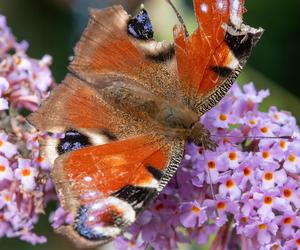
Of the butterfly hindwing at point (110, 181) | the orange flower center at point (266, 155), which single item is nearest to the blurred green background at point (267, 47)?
the orange flower center at point (266, 155)

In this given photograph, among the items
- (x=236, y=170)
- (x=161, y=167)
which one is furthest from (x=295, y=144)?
(x=161, y=167)

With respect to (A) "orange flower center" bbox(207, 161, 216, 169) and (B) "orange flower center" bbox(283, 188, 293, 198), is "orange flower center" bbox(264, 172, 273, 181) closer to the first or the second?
(B) "orange flower center" bbox(283, 188, 293, 198)

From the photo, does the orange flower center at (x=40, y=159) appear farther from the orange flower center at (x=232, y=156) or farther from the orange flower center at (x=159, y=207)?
the orange flower center at (x=232, y=156)

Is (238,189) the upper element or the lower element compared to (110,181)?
upper

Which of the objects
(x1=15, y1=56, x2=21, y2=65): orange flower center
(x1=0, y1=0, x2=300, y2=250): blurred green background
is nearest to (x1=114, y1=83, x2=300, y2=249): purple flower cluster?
(x1=15, y1=56, x2=21, y2=65): orange flower center

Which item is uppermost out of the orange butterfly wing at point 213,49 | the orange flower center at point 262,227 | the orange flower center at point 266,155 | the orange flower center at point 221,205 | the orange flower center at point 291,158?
the orange butterfly wing at point 213,49

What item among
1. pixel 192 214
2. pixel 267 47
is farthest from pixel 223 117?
pixel 267 47

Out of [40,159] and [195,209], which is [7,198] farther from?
[195,209]
